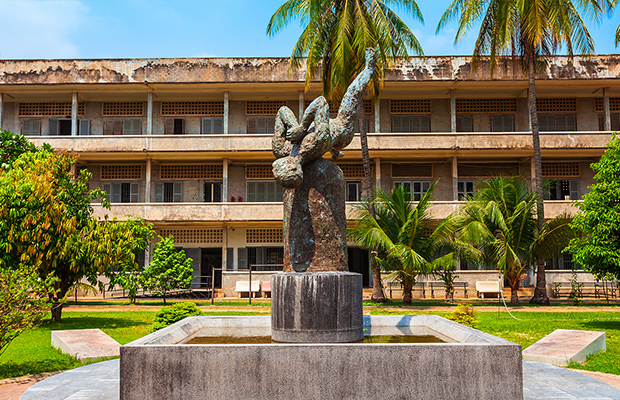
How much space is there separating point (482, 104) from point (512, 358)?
24608 mm

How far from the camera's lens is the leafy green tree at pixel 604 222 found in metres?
11.9

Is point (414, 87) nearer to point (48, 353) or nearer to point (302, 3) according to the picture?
point (302, 3)

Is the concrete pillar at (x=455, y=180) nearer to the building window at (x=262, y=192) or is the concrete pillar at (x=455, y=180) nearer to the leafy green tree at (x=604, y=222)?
the building window at (x=262, y=192)

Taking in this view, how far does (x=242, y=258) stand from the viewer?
1062 inches

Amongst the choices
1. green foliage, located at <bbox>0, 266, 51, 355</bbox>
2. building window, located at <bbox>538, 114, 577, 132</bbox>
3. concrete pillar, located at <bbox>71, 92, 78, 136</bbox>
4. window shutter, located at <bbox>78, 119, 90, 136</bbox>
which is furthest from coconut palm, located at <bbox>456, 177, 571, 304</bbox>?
window shutter, located at <bbox>78, 119, 90, 136</bbox>

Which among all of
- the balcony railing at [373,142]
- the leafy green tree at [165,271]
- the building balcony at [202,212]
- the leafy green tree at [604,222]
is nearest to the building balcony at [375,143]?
the balcony railing at [373,142]

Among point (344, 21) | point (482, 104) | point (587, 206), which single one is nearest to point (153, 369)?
point (587, 206)

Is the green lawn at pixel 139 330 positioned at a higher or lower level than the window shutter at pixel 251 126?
lower

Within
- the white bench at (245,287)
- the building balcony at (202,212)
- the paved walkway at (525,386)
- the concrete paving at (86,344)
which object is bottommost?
the white bench at (245,287)

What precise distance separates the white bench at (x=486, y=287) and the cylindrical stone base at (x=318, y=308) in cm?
1873

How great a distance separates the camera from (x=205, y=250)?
27469mm

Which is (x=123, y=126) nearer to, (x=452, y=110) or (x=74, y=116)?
(x=74, y=116)

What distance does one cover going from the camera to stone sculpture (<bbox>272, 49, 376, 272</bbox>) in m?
6.38

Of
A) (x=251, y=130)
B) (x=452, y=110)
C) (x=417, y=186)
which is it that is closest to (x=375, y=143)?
(x=417, y=186)
